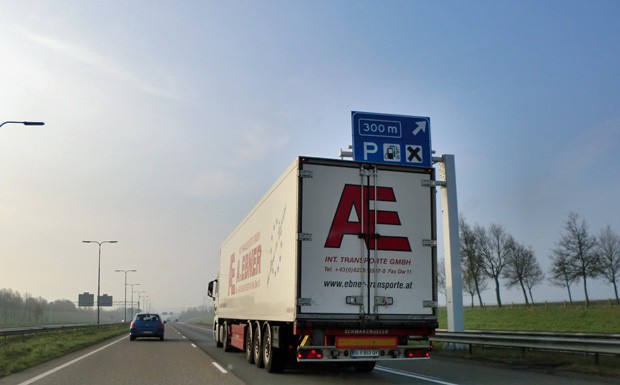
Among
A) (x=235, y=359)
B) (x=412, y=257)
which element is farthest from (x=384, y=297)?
(x=235, y=359)

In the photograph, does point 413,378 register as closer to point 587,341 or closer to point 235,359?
point 587,341

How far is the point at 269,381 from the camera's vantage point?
36.9 feet

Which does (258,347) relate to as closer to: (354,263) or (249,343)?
(249,343)

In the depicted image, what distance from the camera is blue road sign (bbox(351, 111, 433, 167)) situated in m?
18.8

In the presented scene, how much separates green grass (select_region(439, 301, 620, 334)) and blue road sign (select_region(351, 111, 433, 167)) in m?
15.3

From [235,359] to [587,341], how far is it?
9.06 m

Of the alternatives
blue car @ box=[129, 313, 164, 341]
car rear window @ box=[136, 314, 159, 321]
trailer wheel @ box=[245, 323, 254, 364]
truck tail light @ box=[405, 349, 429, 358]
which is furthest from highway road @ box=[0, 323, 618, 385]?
car rear window @ box=[136, 314, 159, 321]

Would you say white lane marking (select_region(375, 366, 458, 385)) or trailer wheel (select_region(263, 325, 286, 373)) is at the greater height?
trailer wheel (select_region(263, 325, 286, 373))

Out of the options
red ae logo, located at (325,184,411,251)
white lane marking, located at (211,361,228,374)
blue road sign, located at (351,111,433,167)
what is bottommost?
white lane marking, located at (211,361,228,374)

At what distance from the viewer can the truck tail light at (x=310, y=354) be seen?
1053 centimetres

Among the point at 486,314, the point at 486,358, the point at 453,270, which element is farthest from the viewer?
the point at 486,314

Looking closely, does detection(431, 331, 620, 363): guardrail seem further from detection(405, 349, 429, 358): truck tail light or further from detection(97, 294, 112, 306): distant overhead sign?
detection(97, 294, 112, 306): distant overhead sign

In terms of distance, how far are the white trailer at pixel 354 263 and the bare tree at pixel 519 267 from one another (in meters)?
40.5

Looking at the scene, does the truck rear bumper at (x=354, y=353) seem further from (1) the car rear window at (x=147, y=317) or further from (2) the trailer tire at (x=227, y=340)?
(1) the car rear window at (x=147, y=317)
